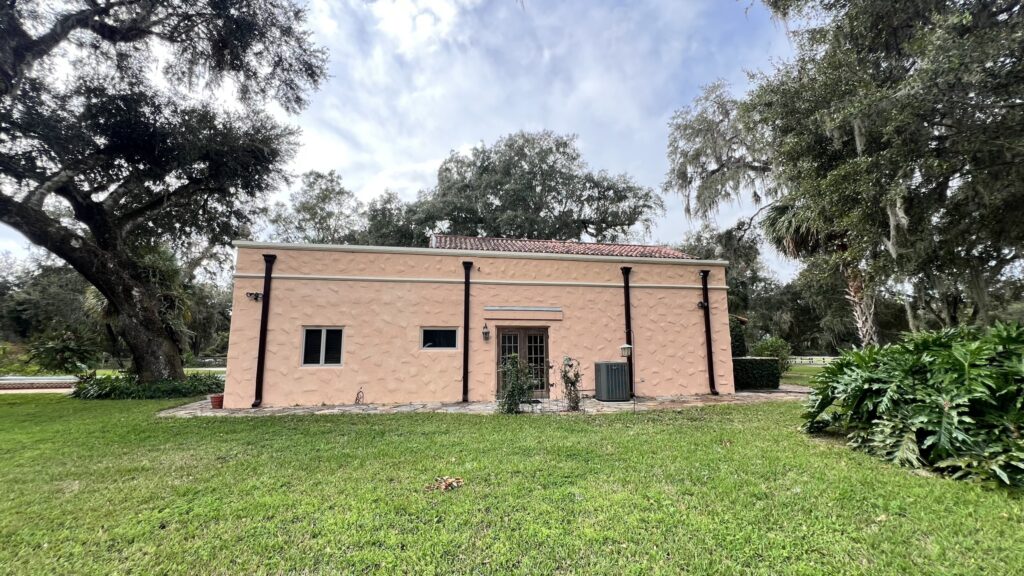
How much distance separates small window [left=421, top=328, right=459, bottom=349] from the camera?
1038 cm

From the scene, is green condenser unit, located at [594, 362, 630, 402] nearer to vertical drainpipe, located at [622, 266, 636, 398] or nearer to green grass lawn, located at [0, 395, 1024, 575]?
vertical drainpipe, located at [622, 266, 636, 398]

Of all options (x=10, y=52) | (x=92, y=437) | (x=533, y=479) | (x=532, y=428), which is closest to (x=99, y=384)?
Result: (x=92, y=437)

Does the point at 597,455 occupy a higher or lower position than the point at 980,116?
lower

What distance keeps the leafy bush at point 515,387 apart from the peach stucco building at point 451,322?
1625 mm

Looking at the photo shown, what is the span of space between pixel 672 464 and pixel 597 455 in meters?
0.91

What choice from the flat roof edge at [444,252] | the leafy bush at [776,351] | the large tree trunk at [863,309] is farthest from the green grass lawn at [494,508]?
the leafy bush at [776,351]

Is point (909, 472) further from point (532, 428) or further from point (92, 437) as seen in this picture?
point (92, 437)

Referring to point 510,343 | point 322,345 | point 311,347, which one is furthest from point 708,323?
point 311,347

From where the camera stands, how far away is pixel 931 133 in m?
7.33

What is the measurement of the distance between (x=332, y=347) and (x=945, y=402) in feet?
35.0

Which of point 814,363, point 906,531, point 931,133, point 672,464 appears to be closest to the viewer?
point 906,531

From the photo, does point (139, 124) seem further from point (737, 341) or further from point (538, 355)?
point (737, 341)

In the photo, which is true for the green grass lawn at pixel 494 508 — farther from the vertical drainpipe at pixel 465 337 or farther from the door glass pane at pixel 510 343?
the door glass pane at pixel 510 343

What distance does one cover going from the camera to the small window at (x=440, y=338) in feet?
34.1
